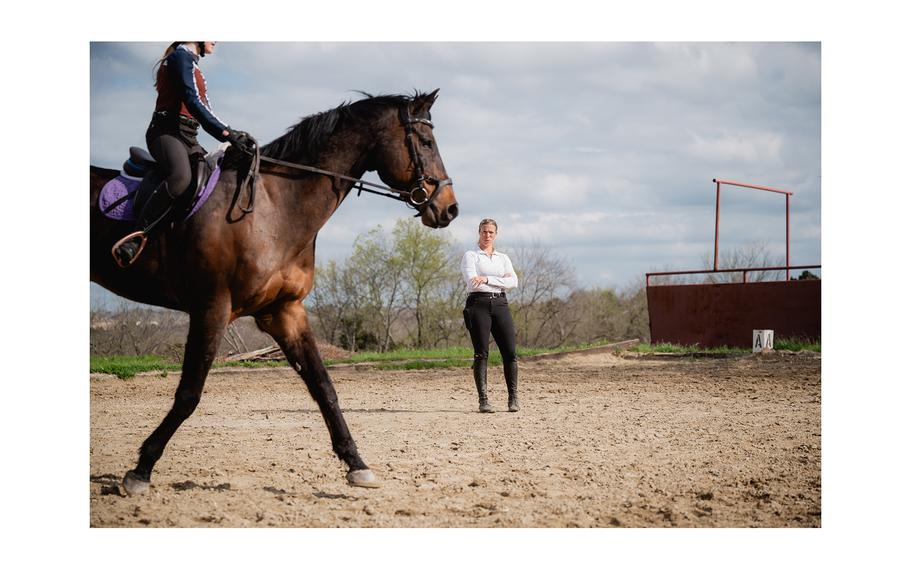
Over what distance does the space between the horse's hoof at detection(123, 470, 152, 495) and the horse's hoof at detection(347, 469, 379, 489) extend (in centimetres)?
125

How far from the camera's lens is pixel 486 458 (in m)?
6.25

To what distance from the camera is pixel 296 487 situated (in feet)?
17.3

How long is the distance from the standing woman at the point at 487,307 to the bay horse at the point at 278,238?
373cm

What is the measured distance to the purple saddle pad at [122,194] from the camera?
5125mm

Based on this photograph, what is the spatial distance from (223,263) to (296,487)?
152 centimetres

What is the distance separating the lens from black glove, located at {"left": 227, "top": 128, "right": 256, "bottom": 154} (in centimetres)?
503

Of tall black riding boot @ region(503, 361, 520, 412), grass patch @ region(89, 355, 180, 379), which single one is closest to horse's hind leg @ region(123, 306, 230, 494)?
tall black riding boot @ region(503, 361, 520, 412)

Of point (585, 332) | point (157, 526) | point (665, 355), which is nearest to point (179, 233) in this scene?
point (157, 526)

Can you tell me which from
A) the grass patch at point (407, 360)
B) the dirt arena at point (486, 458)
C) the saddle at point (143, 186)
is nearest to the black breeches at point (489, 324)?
the dirt arena at point (486, 458)

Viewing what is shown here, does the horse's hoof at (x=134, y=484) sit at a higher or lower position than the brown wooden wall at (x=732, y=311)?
lower

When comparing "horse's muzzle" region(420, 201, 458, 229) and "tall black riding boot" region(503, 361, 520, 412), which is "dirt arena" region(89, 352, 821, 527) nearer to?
"tall black riding boot" region(503, 361, 520, 412)

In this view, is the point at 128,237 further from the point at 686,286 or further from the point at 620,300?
the point at 620,300

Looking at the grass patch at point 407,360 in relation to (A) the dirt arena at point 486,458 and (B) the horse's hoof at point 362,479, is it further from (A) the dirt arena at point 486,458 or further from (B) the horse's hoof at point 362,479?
(B) the horse's hoof at point 362,479

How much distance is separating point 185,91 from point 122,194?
804 mm
